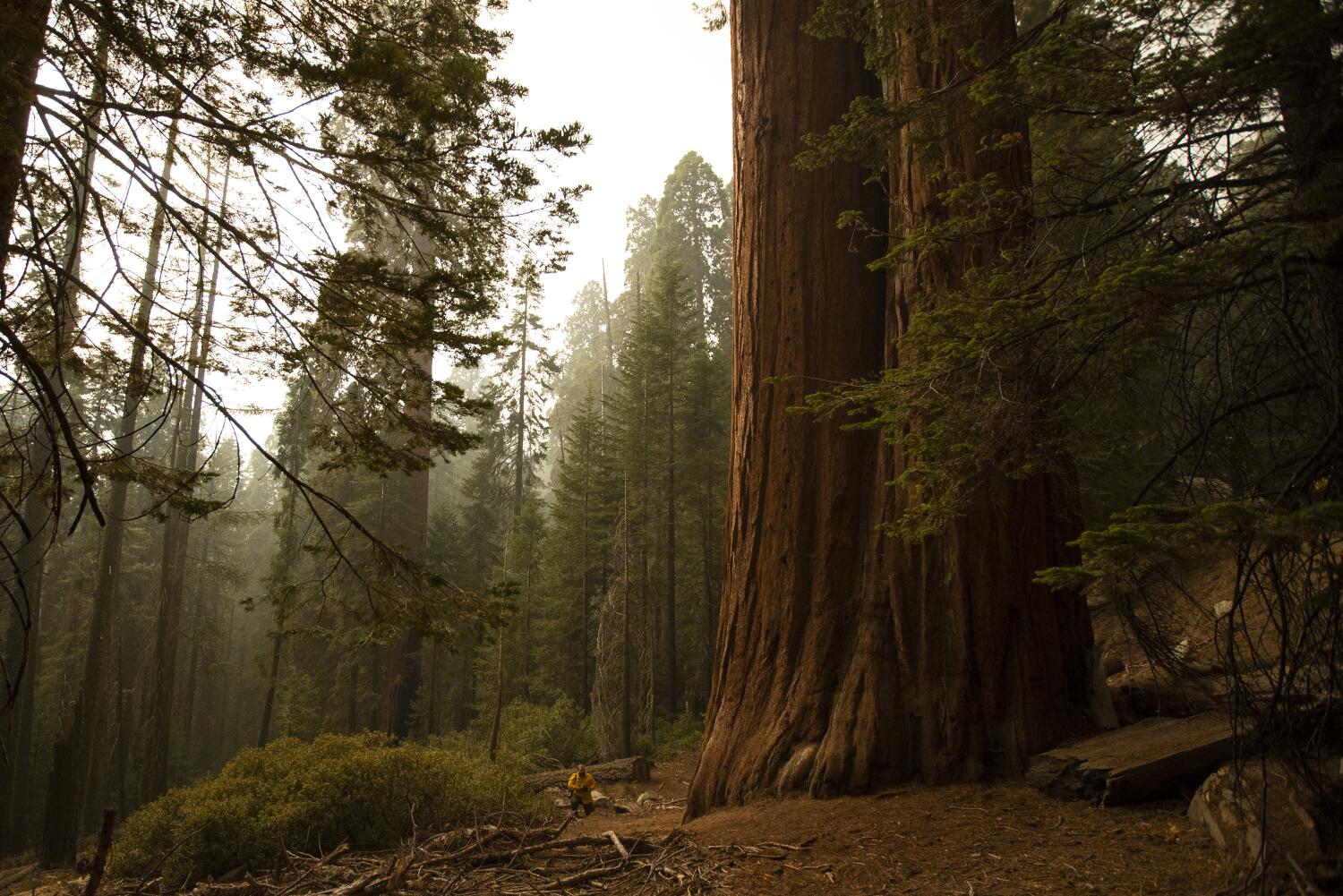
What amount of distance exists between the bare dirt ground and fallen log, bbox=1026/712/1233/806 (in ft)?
0.33

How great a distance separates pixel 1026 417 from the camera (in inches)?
145

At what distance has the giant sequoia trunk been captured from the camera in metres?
5.57

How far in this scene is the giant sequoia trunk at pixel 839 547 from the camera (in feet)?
18.3

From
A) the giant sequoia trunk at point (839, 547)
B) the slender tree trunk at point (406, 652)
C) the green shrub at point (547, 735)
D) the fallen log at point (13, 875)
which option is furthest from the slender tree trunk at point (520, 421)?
the giant sequoia trunk at point (839, 547)

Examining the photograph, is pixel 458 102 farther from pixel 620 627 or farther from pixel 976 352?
pixel 620 627

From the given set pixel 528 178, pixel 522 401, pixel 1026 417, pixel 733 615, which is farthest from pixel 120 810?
pixel 1026 417

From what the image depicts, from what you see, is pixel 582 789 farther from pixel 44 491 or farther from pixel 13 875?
pixel 13 875

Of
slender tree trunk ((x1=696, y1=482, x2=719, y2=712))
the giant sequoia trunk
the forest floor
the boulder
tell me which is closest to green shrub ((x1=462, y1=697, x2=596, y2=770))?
slender tree trunk ((x1=696, y1=482, x2=719, y2=712))

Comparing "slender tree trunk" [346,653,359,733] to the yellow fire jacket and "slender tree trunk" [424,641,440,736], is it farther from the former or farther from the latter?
the yellow fire jacket

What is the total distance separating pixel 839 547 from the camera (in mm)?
6234

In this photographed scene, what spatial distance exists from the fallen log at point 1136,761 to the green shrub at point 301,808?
4.06 meters

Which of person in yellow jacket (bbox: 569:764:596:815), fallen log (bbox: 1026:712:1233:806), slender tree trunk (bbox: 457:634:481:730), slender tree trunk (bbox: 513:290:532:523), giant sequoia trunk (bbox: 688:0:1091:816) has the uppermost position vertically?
slender tree trunk (bbox: 513:290:532:523)

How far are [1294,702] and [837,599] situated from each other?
10.8 feet

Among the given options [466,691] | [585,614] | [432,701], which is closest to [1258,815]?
[585,614]
